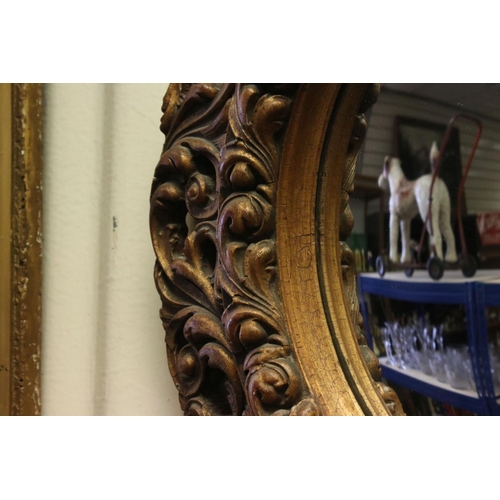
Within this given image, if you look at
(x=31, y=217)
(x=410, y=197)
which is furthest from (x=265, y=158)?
(x=31, y=217)

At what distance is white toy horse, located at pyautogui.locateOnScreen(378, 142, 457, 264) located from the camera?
426 mm

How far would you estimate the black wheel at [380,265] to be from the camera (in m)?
0.44

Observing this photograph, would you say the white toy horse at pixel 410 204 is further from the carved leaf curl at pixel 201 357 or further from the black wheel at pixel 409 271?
the carved leaf curl at pixel 201 357

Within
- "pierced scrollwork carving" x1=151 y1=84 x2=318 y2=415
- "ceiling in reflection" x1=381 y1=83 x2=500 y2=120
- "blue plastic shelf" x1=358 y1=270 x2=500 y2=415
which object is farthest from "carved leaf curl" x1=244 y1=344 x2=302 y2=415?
"ceiling in reflection" x1=381 y1=83 x2=500 y2=120

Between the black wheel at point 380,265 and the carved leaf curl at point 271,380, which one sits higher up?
the black wheel at point 380,265

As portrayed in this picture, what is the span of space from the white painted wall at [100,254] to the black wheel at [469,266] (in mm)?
287

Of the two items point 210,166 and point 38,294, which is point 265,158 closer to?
point 210,166

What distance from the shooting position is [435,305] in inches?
16.6

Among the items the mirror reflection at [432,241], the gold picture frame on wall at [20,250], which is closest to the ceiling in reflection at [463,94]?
the mirror reflection at [432,241]

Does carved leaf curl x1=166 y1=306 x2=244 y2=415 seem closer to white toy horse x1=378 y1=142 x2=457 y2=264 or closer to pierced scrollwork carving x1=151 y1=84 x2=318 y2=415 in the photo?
pierced scrollwork carving x1=151 y1=84 x2=318 y2=415

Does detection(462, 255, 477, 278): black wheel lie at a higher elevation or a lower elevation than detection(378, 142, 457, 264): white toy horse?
lower

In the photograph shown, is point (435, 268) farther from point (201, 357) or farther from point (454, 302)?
point (201, 357)

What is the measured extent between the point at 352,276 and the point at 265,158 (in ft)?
0.40

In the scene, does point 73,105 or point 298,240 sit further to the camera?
point 73,105
